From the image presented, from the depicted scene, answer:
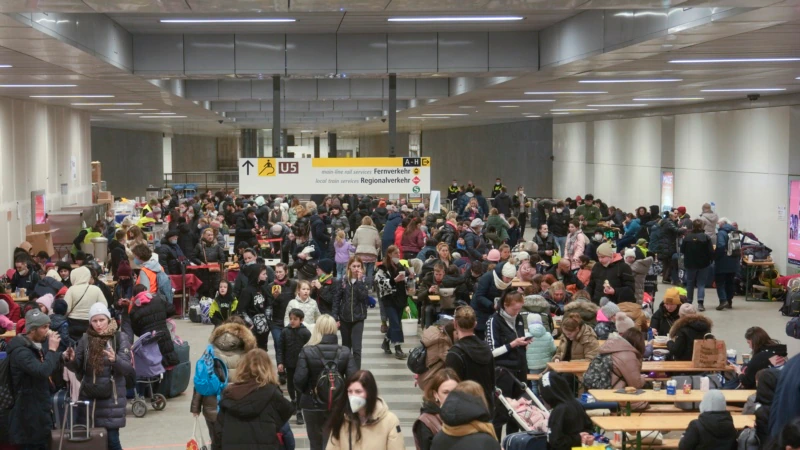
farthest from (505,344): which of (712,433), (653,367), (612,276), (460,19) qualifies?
(460,19)

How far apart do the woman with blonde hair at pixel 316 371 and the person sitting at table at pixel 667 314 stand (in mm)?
5719

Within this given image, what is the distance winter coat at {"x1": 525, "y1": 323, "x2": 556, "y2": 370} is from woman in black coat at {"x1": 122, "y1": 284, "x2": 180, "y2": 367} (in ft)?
13.8

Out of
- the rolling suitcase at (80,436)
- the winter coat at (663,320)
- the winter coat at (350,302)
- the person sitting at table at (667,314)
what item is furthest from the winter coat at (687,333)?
the rolling suitcase at (80,436)

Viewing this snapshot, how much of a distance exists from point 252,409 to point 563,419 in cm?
250

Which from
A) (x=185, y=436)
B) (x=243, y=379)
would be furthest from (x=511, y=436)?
(x=185, y=436)

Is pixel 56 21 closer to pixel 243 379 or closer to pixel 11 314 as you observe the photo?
pixel 11 314

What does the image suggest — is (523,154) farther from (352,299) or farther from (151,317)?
(151,317)

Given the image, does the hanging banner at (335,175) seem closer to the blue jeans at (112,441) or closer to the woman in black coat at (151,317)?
the woman in black coat at (151,317)

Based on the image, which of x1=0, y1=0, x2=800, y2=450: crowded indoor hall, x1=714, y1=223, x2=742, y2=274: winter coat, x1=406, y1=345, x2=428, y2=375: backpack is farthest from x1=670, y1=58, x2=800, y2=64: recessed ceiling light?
x1=406, y1=345, x2=428, y2=375: backpack

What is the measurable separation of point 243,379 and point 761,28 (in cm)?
648

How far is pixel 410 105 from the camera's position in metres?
31.2

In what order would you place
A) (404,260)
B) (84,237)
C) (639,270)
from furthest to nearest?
(84,237) → (404,260) → (639,270)

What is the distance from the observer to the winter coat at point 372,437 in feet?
21.4

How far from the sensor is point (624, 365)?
10.1 metres
